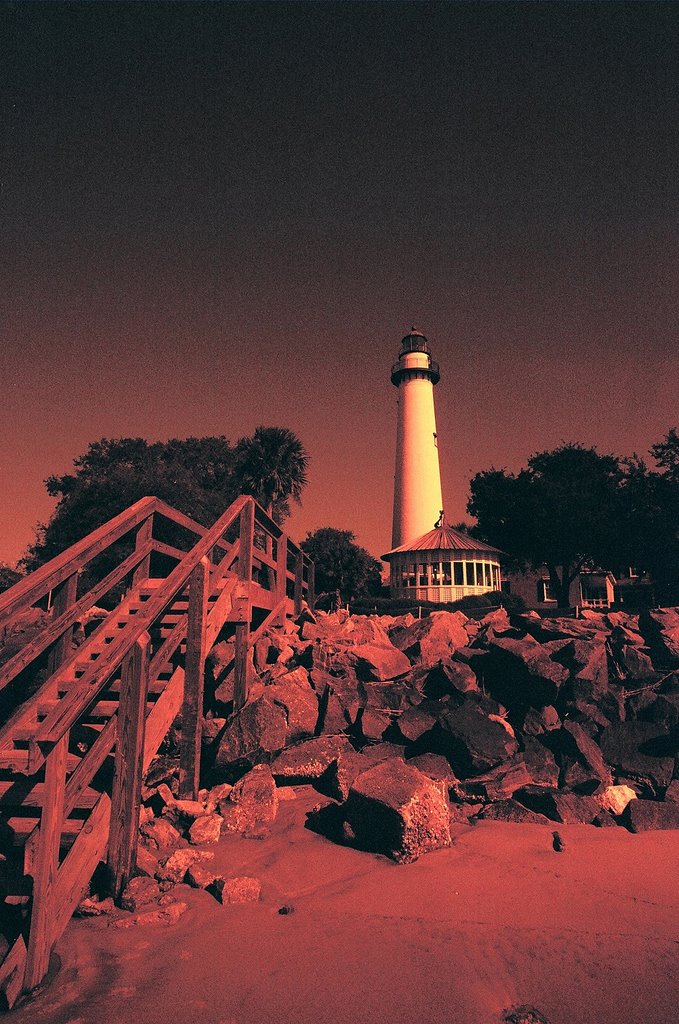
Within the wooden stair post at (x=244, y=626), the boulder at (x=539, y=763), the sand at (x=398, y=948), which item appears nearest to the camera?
the sand at (x=398, y=948)

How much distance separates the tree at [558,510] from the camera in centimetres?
2962

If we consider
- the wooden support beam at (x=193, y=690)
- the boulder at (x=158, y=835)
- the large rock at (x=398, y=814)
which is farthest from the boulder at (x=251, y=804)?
the large rock at (x=398, y=814)

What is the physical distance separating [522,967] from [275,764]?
3.45 meters

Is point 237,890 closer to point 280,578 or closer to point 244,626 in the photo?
point 244,626

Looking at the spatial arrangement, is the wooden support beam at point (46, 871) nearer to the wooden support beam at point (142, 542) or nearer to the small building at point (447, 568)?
the wooden support beam at point (142, 542)

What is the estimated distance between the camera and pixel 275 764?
21.5 ft

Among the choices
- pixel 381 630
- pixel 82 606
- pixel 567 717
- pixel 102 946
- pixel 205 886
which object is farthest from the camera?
pixel 381 630

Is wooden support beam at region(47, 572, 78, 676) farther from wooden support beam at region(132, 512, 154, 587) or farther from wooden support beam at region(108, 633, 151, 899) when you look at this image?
wooden support beam at region(132, 512, 154, 587)

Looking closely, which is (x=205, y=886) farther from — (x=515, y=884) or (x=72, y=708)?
(x=515, y=884)

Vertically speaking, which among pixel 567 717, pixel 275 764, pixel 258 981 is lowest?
pixel 258 981

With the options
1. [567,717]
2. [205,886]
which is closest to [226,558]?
[205,886]

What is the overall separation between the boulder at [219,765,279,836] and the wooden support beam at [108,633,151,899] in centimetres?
143

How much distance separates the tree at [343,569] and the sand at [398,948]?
3323 centimetres

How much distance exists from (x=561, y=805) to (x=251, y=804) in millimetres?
3226
